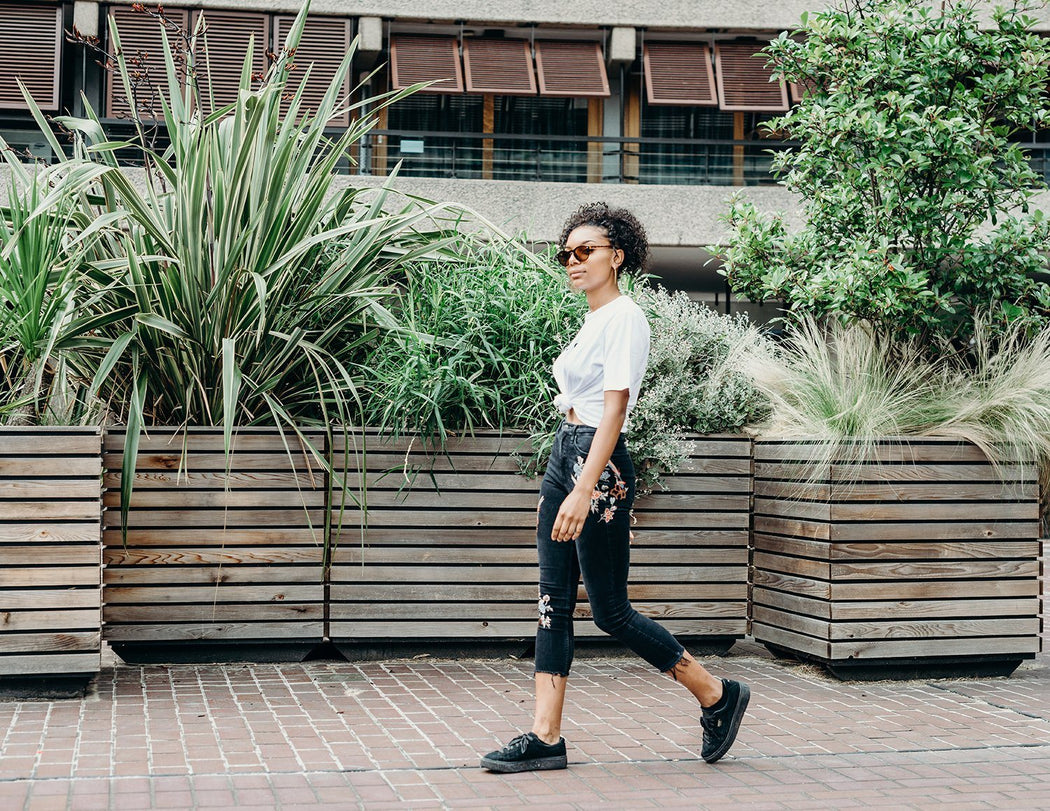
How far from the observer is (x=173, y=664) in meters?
5.52

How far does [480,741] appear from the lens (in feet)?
14.2

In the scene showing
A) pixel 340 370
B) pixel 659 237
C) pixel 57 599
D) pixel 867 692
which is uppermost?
pixel 659 237

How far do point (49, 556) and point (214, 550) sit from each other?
31.4 inches

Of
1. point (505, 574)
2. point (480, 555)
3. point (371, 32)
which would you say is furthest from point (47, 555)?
point (371, 32)

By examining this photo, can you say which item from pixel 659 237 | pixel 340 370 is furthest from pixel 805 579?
pixel 659 237

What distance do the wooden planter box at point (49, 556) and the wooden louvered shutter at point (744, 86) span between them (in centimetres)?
1479

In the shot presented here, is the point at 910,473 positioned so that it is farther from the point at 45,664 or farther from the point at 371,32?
the point at 371,32

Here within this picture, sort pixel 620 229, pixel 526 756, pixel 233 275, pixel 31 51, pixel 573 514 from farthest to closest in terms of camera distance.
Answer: pixel 31 51
pixel 233 275
pixel 620 229
pixel 526 756
pixel 573 514

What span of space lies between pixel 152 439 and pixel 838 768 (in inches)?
131

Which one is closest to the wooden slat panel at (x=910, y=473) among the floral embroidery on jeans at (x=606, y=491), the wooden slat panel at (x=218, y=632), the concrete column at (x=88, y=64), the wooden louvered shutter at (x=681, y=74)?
the floral embroidery on jeans at (x=606, y=491)

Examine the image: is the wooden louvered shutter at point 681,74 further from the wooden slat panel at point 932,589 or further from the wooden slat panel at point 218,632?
the wooden slat panel at point 218,632

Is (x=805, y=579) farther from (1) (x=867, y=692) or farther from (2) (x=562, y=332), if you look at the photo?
(2) (x=562, y=332)

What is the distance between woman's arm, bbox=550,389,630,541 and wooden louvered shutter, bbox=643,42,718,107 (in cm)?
1481

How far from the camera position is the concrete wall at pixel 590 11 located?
17.2 metres
